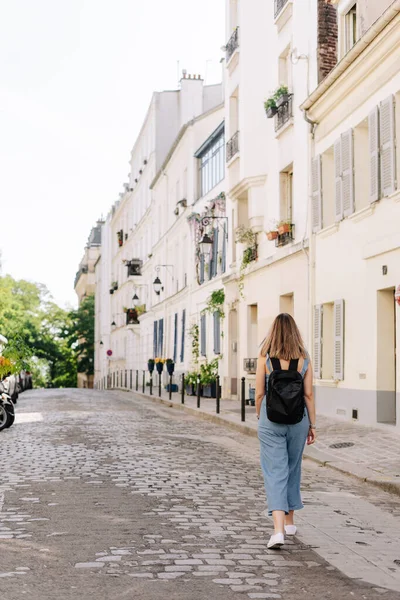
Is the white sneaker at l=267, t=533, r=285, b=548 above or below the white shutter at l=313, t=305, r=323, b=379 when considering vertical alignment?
below

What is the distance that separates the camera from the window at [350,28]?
749 inches

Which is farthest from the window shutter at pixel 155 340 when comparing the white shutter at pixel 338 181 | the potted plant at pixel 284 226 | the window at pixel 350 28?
the window at pixel 350 28

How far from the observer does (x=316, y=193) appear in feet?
65.9

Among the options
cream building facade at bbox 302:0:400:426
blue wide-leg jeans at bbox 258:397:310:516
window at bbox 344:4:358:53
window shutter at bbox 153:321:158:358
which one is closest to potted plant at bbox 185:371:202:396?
window shutter at bbox 153:321:158:358

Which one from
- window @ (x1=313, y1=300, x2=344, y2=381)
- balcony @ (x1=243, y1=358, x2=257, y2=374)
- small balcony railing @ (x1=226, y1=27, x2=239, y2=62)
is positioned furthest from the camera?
small balcony railing @ (x1=226, y1=27, x2=239, y2=62)

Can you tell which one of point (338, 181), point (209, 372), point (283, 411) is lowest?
point (209, 372)

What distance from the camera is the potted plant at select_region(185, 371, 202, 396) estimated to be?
32797 mm

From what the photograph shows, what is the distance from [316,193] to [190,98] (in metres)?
29.7

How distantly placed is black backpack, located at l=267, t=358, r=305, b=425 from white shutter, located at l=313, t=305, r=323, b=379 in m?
12.9

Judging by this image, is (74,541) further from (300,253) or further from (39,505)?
(300,253)

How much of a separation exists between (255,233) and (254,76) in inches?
172

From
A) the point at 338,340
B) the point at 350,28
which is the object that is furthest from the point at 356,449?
the point at 350,28

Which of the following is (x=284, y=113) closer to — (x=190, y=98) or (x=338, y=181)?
(x=338, y=181)

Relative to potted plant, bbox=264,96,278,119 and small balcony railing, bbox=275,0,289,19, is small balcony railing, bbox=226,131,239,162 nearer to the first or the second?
potted plant, bbox=264,96,278,119
